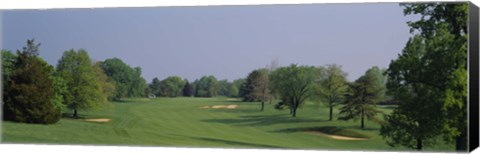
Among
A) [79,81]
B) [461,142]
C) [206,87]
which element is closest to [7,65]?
[79,81]

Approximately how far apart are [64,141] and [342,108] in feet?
22.0

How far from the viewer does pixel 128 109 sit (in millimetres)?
20125

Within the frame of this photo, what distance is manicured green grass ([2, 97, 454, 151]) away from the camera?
60.8 feet

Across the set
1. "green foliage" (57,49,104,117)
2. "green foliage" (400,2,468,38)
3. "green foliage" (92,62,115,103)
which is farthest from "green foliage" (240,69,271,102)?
"green foliage" (57,49,104,117)

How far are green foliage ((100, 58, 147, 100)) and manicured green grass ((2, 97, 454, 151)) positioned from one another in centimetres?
22

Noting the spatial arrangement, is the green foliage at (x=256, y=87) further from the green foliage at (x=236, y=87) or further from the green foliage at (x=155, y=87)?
the green foliage at (x=155, y=87)

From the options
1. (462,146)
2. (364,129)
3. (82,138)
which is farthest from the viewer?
(82,138)

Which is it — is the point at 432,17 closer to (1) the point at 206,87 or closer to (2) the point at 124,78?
(1) the point at 206,87

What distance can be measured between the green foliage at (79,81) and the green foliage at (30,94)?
44cm

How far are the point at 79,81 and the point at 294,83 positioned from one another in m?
5.39

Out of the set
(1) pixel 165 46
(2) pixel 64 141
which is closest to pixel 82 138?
(2) pixel 64 141

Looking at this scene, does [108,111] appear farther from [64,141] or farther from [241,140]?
[241,140]

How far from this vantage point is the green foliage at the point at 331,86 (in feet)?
60.3

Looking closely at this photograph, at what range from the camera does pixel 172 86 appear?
1980 cm
